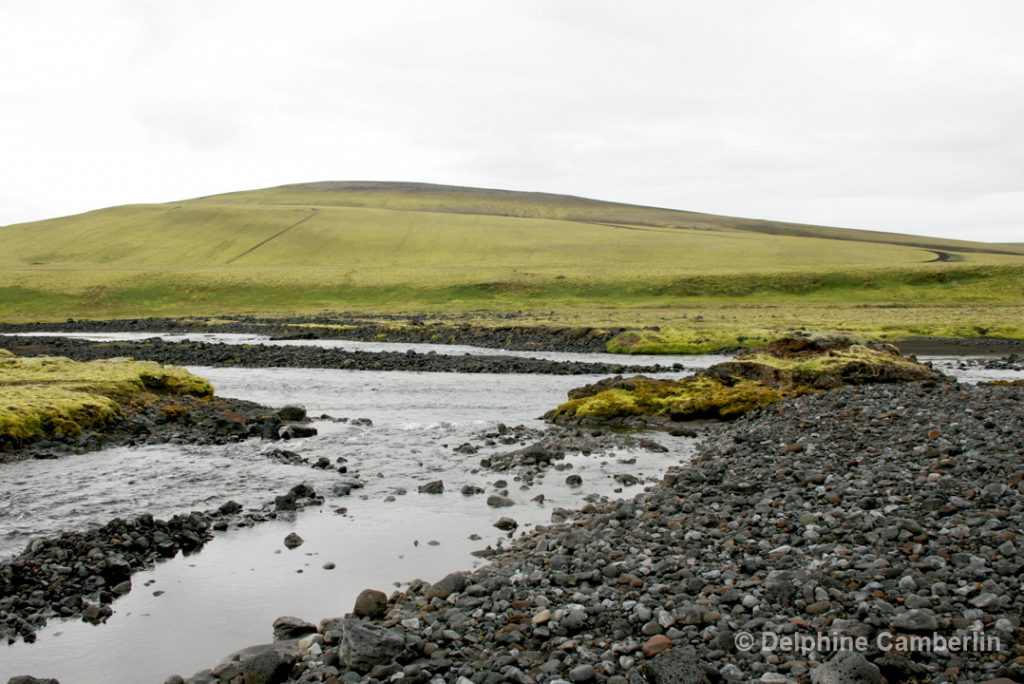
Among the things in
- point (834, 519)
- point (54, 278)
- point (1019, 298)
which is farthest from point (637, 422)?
point (54, 278)

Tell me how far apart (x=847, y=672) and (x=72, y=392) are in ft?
95.8

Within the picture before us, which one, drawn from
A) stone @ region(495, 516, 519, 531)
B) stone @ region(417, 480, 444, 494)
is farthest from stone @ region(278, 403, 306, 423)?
stone @ region(495, 516, 519, 531)

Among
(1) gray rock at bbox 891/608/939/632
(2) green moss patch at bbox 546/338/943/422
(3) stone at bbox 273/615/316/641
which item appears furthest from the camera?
(2) green moss patch at bbox 546/338/943/422

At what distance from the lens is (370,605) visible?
11164 millimetres

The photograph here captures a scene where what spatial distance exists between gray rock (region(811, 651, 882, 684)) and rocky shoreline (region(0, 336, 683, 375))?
36412 mm

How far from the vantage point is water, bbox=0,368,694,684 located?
10.9 meters

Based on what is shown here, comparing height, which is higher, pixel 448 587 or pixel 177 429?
pixel 448 587

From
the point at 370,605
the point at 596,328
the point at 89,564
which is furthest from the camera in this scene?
the point at 596,328

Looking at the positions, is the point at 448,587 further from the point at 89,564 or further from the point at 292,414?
the point at 292,414

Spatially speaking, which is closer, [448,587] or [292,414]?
[448,587]

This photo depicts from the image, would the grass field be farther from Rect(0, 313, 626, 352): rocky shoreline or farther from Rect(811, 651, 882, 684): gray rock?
Rect(811, 651, 882, 684): gray rock

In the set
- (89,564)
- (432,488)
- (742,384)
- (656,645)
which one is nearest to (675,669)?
(656,645)

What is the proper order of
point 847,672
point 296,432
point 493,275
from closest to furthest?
1. point 847,672
2. point 296,432
3. point 493,275

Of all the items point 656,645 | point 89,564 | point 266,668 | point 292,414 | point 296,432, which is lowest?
point 296,432
